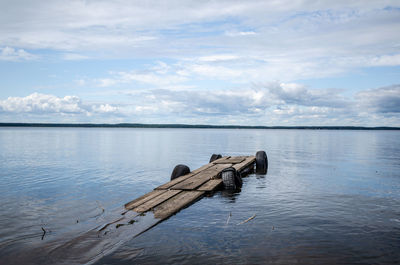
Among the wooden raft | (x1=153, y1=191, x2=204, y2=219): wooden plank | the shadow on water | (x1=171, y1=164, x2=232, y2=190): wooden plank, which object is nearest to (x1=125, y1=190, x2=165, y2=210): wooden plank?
the wooden raft

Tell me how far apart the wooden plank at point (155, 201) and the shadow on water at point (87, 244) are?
0.48 meters

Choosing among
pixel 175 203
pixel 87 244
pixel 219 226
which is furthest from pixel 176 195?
pixel 87 244

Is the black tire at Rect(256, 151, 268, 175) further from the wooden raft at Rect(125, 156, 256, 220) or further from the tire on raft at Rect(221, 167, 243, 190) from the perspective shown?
the tire on raft at Rect(221, 167, 243, 190)

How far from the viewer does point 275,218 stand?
960 cm

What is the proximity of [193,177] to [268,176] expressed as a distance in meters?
6.63

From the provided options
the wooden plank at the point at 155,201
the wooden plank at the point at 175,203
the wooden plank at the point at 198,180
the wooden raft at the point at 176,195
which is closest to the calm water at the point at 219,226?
the wooden plank at the point at 175,203

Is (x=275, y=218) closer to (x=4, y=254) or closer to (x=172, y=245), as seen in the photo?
(x=172, y=245)

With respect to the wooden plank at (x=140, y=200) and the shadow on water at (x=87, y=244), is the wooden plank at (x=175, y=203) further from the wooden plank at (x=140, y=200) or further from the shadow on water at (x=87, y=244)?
the wooden plank at (x=140, y=200)

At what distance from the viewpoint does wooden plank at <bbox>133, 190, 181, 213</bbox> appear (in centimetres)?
924

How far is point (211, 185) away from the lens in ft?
42.8

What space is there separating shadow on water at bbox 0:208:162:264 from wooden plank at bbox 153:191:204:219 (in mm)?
377

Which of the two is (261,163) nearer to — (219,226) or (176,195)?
(176,195)

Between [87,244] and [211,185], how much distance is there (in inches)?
267

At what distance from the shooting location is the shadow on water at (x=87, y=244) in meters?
6.36
